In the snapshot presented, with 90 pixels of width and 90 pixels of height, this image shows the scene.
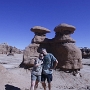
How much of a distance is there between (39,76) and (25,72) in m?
5.66

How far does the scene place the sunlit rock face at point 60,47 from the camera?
12.0 meters

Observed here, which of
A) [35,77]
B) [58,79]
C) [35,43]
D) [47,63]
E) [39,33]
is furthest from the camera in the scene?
[39,33]

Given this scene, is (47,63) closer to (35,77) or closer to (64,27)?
(35,77)

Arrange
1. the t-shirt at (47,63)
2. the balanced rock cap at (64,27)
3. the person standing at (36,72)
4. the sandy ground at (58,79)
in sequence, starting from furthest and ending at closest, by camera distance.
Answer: the balanced rock cap at (64,27) → the sandy ground at (58,79) → the t-shirt at (47,63) → the person standing at (36,72)

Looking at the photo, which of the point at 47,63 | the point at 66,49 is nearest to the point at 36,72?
the point at 47,63

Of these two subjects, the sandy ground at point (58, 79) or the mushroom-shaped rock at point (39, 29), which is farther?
the mushroom-shaped rock at point (39, 29)

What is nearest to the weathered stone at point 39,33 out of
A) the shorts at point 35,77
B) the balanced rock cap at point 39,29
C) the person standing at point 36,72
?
the balanced rock cap at point 39,29

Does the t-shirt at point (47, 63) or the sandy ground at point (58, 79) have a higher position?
the t-shirt at point (47, 63)

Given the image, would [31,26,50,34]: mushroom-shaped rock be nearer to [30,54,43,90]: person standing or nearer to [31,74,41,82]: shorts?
[30,54,43,90]: person standing

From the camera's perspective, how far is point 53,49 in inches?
514

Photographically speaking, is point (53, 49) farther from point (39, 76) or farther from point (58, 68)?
point (39, 76)

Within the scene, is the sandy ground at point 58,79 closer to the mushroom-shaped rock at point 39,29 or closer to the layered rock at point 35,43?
the layered rock at point 35,43

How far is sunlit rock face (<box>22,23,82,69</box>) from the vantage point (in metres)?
12.0

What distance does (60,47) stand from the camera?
12.5m
